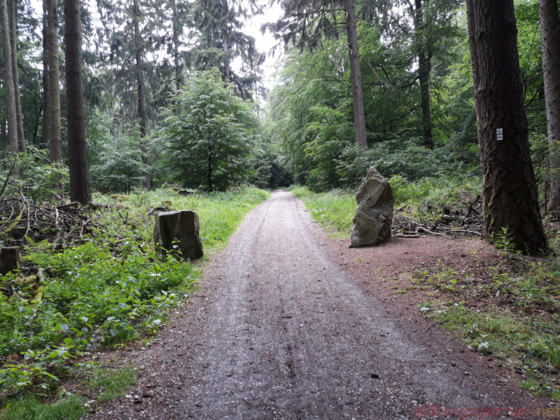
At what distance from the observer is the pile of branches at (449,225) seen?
730cm

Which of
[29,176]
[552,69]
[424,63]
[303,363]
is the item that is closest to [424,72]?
[424,63]

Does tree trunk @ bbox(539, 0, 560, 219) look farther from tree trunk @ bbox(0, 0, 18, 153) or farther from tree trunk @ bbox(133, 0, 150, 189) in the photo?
tree trunk @ bbox(133, 0, 150, 189)

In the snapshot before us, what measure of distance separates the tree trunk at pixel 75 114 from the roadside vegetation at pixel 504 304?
8496 millimetres

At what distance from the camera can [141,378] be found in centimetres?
291

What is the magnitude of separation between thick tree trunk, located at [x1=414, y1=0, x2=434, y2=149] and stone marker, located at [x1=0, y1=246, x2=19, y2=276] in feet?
58.5

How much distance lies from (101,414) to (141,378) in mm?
498

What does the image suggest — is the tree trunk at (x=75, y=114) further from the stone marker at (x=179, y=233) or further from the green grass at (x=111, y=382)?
the green grass at (x=111, y=382)

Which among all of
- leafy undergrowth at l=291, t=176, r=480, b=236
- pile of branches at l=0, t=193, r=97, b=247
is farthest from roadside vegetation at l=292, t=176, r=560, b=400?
pile of branches at l=0, t=193, r=97, b=247

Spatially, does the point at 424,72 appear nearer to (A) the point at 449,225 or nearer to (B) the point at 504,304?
(A) the point at 449,225

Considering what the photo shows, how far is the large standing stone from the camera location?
7758 mm

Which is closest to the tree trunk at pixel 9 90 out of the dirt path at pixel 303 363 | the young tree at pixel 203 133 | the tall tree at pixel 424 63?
the young tree at pixel 203 133

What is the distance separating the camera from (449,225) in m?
7.95

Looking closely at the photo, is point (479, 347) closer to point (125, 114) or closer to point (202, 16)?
point (202, 16)

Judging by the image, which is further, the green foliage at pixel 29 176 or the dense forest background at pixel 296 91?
the dense forest background at pixel 296 91
